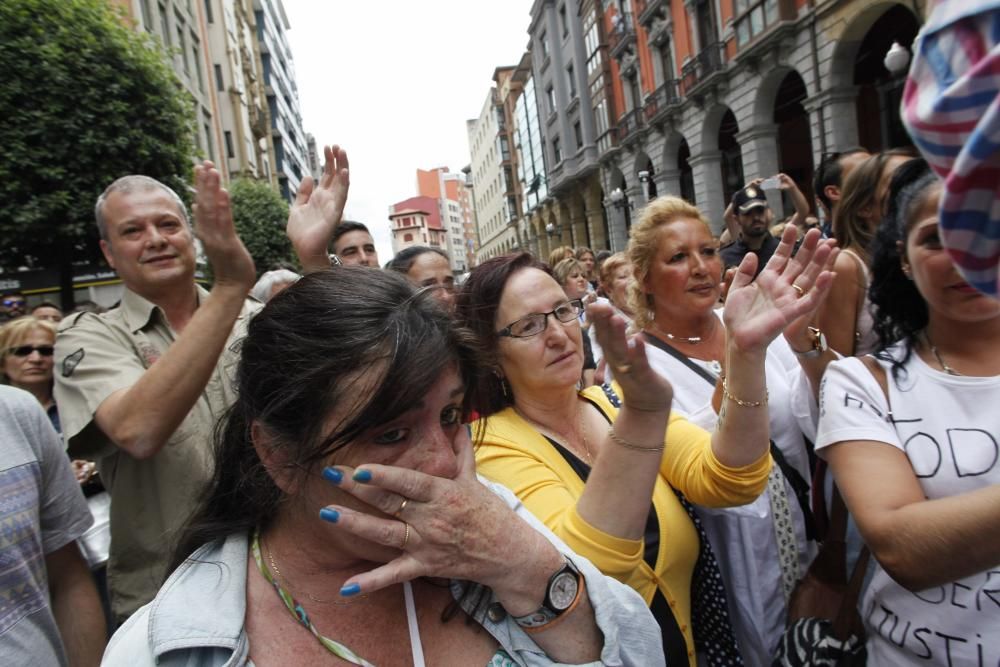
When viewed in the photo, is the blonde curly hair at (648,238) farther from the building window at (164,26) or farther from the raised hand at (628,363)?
the building window at (164,26)

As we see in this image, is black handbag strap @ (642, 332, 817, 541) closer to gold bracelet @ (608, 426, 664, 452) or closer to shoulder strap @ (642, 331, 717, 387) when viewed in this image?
shoulder strap @ (642, 331, 717, 387)

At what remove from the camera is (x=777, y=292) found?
71.2 inches

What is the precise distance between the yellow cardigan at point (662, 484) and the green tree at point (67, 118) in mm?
9612

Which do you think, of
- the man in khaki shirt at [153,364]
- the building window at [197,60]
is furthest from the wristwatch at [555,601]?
the building window at [197,60]

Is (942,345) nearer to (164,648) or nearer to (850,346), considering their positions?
(850,346)

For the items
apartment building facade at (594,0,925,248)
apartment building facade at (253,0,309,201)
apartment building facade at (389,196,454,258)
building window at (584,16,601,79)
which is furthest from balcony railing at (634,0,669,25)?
apartment building facade at (389,196,454,258)

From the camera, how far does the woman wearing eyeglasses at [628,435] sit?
4.96ft

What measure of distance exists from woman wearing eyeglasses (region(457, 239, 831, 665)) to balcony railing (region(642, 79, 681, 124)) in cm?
2267

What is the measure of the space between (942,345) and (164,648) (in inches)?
76.3

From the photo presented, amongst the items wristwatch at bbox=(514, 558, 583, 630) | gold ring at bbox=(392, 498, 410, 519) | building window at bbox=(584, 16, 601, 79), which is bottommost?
wristwatch at bbox=(514, 558, 583, 630)

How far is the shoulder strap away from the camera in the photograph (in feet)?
8.32

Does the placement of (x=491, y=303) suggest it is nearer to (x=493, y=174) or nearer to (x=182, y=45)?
(x=182, y=45)

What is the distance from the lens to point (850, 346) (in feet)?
8.02

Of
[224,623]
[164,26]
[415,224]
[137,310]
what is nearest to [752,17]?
[164,26]
